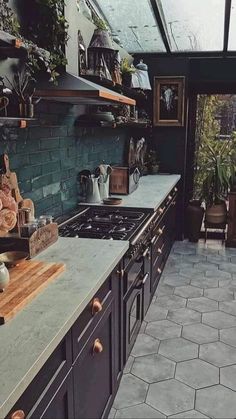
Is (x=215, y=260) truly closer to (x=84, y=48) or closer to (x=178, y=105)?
(x=178, y=105)

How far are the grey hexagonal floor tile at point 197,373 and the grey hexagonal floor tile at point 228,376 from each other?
0.11ft

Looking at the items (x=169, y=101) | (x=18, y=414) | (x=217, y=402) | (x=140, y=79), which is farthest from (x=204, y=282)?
(x=18, y=414)

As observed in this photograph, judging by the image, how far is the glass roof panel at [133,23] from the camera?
3.81m

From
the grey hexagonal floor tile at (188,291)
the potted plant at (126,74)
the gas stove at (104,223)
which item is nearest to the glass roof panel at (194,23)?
the potted plant at (126,74)

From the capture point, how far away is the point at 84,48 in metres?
2.67

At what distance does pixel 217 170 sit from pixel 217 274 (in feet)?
4.93

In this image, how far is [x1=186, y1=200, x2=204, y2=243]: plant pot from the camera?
5.29 meters

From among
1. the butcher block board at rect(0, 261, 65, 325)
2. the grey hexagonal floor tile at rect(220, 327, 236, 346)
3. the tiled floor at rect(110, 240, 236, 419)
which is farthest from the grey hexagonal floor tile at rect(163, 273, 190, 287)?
the butcher block board at rect(0, 261, 65, 325)

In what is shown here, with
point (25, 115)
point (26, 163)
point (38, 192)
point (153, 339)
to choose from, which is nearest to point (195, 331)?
point (153, 339)

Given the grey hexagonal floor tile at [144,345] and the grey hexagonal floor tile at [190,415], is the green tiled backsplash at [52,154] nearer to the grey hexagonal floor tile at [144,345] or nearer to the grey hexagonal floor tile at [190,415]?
the grey hexagonal floor tile at [144,345]

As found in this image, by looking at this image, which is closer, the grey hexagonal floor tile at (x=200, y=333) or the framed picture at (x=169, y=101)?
the grey hexagonal floor tile at (x=200, y=333)

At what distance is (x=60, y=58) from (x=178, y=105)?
125 inches

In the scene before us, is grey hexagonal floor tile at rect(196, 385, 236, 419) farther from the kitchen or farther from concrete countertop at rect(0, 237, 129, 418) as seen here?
concrete countertop at rect(0, 237, 129, 418)

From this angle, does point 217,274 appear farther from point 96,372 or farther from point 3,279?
point 3,279
